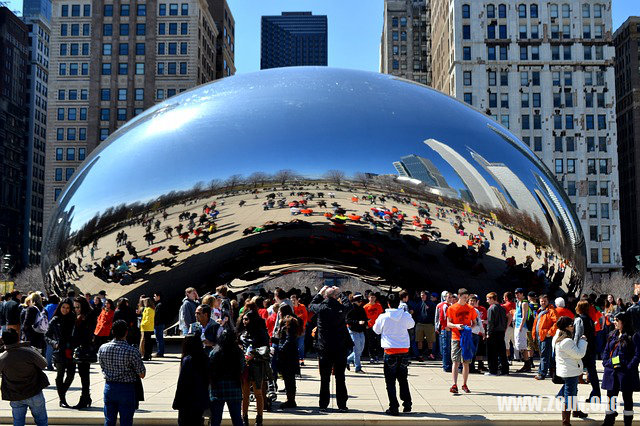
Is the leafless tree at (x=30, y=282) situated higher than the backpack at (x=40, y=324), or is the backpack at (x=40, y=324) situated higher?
the leafless tree at (x=30, y=282)

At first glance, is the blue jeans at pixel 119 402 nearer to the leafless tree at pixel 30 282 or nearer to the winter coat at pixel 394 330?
the winter coat at pixel 394 330

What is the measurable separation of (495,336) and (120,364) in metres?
7.29

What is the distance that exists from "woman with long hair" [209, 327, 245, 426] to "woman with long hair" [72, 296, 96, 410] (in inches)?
102

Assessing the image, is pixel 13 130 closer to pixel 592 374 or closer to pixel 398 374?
pixel 398 374

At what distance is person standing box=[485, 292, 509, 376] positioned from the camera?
11781mm

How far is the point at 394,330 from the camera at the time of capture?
8469mm

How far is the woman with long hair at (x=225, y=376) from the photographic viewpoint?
21.5ft

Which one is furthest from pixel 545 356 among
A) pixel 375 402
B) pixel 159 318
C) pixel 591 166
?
pixel 591 166

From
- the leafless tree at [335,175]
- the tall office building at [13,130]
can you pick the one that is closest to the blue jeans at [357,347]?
the leafless tree at [335,175]

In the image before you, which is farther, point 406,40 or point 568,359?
point 406,40

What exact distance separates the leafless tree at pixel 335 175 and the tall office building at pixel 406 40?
336 feet

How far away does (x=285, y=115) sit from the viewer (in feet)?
44.5

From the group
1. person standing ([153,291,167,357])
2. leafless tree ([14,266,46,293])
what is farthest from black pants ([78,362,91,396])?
leafless tree ([14,266,46,293])

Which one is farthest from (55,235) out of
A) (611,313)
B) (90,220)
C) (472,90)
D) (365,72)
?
(472,90)
